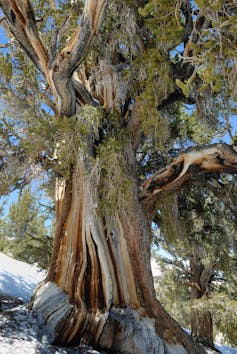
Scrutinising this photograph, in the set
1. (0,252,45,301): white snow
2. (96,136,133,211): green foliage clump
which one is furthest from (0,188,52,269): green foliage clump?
(96,136,133,211): green foliage clump

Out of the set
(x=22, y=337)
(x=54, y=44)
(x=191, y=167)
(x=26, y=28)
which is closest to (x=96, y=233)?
(x=22, y=337)

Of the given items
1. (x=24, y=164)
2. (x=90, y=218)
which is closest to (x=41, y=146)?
(x=24, y=164)

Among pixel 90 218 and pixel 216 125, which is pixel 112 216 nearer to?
pixel 90 218

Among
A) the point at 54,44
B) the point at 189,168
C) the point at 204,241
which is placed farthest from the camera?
the point at 204,241

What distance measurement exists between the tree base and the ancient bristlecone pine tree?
0.01 m

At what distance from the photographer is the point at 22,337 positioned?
109 inches

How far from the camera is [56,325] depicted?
320 centimetres

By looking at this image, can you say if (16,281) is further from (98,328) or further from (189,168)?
(189,168)

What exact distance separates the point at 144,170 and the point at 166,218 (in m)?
1.11

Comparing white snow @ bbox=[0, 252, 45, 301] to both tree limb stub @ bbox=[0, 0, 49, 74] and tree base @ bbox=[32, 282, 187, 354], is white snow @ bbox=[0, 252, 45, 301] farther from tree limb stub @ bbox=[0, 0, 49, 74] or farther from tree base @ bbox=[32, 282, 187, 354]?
tree limb stub @ bbox=[0, 0, 49, 74]

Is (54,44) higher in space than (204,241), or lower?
higher

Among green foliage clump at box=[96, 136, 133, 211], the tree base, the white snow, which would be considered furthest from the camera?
the white snow

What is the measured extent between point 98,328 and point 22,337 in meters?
0.90

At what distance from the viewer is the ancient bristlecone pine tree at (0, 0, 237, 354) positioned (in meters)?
3.30
